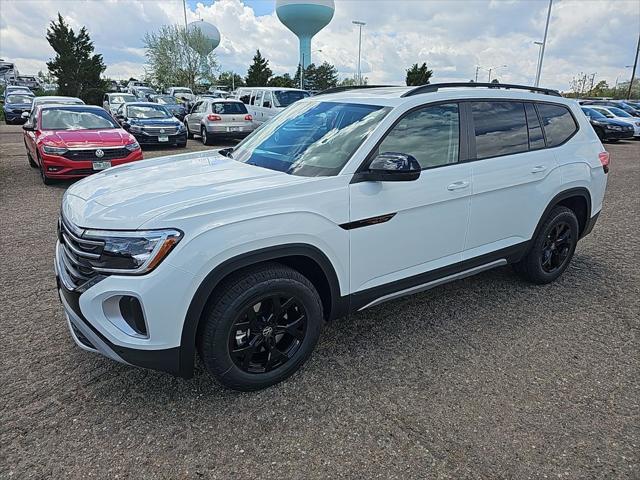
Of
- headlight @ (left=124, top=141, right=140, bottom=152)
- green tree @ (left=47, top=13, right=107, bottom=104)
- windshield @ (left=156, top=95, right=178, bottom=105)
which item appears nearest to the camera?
headlight @ (left=124, top=141, right=140, bottom=152)

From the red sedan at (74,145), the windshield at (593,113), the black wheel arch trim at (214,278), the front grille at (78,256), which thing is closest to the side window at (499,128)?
the black wheel arch trim at (214,278)

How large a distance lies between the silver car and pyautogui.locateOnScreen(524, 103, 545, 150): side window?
12.3m

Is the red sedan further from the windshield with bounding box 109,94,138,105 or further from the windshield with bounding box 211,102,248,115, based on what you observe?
the windshield with bounding box 109,94,138,105

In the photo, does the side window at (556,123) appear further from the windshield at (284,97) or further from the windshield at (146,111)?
the windshield at (146,111)

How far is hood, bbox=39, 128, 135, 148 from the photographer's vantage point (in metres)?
8.30

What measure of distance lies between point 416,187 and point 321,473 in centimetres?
186

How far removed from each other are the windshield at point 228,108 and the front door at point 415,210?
516 inches

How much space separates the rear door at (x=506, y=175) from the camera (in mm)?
3502

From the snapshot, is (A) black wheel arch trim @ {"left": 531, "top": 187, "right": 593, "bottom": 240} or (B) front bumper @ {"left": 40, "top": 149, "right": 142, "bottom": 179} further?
(B) front bumper @ {"left": 40, "top": 149, "right": 142, "bottom": 179}

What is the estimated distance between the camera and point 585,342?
3.36 m

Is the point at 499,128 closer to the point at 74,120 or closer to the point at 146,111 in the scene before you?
the point at 74,120

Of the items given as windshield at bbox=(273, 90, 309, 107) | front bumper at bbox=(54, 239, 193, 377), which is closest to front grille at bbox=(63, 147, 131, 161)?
front bumper at bbox=(54, 239, 193, 377)

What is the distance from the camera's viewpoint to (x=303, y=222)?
2.62m

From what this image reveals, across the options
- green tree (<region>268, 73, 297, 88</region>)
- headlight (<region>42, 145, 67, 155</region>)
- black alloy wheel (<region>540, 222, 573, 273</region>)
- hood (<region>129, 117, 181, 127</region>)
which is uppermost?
green tree (<region>268, 73, 297, 88</region>)
